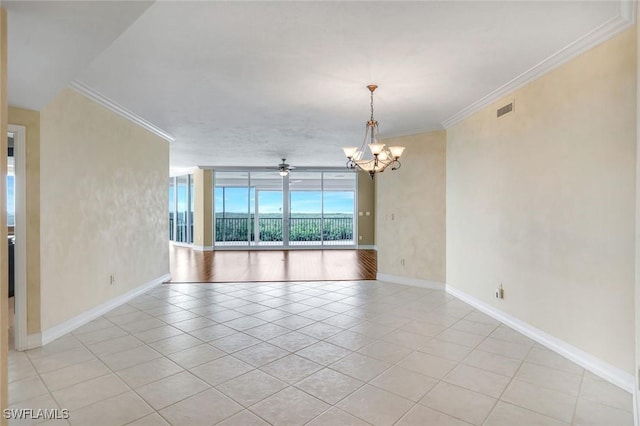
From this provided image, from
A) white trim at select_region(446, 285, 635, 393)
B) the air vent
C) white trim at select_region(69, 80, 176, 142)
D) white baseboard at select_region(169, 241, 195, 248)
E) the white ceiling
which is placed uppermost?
the white ceiling

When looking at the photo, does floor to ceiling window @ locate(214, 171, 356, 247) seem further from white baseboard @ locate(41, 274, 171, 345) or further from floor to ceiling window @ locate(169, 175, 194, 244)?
white baseboard @ locate(41, 274, 171, 345)

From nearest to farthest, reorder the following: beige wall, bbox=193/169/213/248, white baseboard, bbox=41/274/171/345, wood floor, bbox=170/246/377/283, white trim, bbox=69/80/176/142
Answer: white baseboard, bbox=41/274/171/345 < white trim, bbox=69/80/176/142 < wood floor, bbox=170/246/377/283 < beige wall, bbox=193/169/213/248

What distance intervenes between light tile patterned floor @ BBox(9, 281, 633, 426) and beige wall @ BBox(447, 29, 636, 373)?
0.42 metres

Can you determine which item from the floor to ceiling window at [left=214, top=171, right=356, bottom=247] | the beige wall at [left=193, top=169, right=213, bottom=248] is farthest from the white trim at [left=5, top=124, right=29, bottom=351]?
the floor to ceiling window at [left=214, top=171, right=356, bottom=247]

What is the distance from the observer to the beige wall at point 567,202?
261 centimetres

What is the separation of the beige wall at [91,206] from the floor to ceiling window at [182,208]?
6195mm

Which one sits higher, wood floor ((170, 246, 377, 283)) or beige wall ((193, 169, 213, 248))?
beige wall ((193, 169, 213, 248))

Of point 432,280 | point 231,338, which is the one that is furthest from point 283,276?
point 231,338

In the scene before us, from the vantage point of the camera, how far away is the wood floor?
272 inches

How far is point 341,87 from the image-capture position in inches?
152

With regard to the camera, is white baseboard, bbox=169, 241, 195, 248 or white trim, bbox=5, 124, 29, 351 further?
white baseboard, bbox=169, 241, 195, 248

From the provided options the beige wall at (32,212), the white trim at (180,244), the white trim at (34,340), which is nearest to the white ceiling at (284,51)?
the beige wall at (32,212)

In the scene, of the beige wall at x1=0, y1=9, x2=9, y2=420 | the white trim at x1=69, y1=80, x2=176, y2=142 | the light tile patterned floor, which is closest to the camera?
the beige wall at x1=0, y1=9, x2=9, y2=420

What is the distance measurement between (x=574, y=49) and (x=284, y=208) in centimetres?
933
